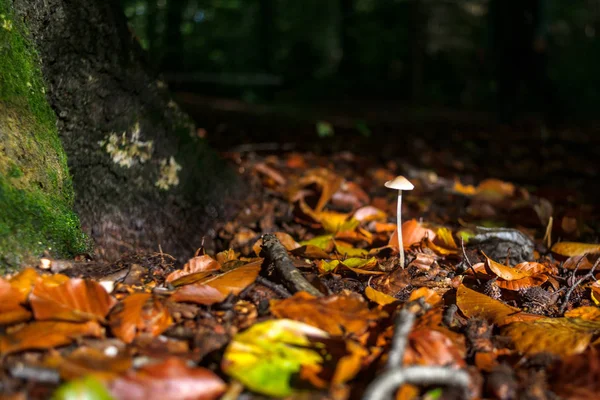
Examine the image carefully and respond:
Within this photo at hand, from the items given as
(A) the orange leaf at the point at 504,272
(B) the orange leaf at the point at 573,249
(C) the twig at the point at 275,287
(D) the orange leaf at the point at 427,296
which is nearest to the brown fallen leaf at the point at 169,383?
(C) the twig at the point at 275,287

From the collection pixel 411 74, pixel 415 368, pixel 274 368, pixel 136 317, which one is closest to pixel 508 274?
pixel 415 368

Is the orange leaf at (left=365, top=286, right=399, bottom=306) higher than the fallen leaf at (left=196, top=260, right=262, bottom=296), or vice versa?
the fallen leaf at (left=196, top=260, right=262, bottom=296)

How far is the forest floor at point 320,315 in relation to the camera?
106 centimetres

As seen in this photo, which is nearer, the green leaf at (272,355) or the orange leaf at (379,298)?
the green leaf at (272,355)

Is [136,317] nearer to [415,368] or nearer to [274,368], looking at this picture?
[274,368]

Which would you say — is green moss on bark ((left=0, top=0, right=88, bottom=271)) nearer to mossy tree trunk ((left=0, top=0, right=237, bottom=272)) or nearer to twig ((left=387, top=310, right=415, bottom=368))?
mossy tree trunk ((left=0, top=0, right=237, bottom=272))

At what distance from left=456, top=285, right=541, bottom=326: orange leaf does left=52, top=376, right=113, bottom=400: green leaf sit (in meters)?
1.03

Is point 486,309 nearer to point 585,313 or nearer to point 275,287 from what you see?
point 585,313

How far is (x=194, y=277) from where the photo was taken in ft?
5.31

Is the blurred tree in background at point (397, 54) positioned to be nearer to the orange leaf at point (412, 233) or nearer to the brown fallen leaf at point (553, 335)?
the orange leaf at point (412, 233)

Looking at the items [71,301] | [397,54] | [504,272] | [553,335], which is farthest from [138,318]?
[397,54]

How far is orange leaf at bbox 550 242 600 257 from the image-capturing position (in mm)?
2109

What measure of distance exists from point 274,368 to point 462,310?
68 cm

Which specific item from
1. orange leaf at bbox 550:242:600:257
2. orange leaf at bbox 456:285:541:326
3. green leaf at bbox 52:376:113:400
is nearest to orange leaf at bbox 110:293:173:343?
green leaf at bbox 52:376:113:400
